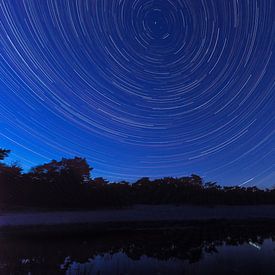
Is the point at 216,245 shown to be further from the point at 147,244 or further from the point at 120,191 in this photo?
the point at 120,191

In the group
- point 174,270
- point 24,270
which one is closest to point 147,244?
point 174,270

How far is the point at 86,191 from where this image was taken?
135 feet

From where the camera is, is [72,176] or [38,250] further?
[72,176]

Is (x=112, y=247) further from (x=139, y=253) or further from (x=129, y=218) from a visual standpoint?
(x=129, y=218)

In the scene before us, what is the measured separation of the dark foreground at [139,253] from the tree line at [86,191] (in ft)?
35.1

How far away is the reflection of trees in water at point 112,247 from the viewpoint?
56.0ft

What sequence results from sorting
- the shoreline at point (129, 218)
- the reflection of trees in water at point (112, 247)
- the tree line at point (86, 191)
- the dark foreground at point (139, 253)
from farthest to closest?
the tree line at point (86, 191) < the shoreline at point (129, 218) < the reflection of trees in water at point (112, 247) < the dark foreground at point (139, 253)

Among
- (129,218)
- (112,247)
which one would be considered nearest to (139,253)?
(112,247)

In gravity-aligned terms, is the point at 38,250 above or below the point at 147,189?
below

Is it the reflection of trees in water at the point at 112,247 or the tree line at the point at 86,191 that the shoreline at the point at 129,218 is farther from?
the reflection of trees in water at the point at 112,247

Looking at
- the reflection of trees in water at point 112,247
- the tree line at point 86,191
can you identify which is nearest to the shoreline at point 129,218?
the tree line at point 86,191

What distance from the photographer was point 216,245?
903 inches

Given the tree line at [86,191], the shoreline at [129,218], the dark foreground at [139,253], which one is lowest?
the dark foreground at [139,253]

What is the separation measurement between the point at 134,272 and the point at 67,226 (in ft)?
61.7
